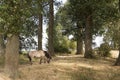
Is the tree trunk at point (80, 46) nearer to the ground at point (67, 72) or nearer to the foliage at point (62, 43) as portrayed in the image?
the foliage at point (62, 43)

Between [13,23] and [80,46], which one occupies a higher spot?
[13,23]

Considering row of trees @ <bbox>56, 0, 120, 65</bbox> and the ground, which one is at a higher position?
row of trees @ <bbox>56, 0, 120, 65</bbox>

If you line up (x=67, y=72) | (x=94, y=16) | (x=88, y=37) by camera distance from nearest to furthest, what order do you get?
(x=67, y=72), (x=94, y=16), (x=88, y=37)

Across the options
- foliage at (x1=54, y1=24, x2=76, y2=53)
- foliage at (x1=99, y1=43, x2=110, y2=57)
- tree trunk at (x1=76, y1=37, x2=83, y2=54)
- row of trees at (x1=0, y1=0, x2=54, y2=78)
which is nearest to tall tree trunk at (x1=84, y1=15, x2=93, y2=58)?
foliage at (x1=99, y1=43, x2=110, y2=57)

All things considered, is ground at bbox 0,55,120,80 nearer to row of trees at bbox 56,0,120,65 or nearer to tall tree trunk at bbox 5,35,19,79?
tall tree trunk at bbox 5,35,19,79

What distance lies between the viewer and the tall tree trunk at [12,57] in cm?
1758

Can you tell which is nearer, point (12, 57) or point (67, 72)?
point (12, 57)

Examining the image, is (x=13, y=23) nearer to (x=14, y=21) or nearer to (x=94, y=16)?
(x=14, y=21)

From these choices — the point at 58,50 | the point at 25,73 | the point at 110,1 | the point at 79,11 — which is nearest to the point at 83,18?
the point at 79,11

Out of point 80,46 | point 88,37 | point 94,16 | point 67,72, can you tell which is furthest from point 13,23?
point 80,46

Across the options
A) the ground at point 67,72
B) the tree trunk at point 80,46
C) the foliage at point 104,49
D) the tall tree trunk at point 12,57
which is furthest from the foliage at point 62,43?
the tall tree trunk at point 12,57

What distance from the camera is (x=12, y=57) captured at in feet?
57.9

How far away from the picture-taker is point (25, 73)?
61.9 ft

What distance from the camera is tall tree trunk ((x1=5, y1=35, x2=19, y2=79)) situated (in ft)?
57.7
